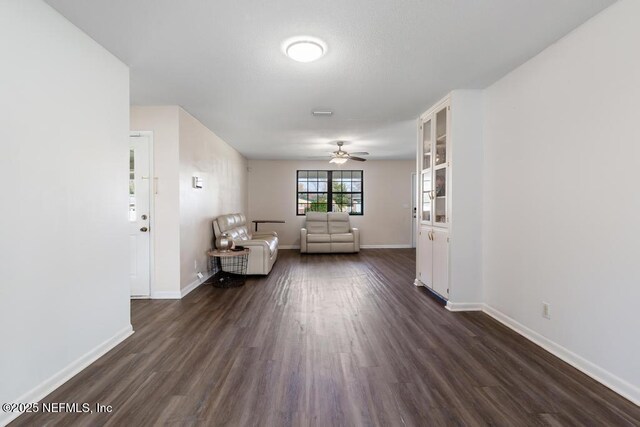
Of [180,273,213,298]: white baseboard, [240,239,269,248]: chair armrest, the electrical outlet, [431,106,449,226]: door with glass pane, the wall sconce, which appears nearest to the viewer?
the electrical outlet

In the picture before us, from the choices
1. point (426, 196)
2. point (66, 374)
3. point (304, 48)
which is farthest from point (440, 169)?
point (66, 374)

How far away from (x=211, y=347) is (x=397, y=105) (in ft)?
11.2

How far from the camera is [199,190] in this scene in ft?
14.0

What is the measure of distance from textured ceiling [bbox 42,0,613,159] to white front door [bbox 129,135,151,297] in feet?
1.98

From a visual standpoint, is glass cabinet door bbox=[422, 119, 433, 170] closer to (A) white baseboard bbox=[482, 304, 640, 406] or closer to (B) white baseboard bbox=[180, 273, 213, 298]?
(A) white baseboard bbox=[482, 304, 640, 406]

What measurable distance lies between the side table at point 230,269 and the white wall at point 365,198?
3.12 meters

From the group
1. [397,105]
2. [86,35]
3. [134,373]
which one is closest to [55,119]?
[86,35]

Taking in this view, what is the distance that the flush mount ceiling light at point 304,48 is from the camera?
2143 millimetres

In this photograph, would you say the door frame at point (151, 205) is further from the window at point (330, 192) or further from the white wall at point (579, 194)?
the window at point (330, 192)

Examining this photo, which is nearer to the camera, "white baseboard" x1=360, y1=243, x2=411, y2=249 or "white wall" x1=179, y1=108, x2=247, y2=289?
"white wall" x1=179, y1=108, x2=247, y2=289

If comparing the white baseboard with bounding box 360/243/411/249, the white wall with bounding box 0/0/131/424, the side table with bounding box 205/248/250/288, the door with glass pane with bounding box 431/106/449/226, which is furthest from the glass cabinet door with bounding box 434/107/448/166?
the white baseboard with bounding box 360/243/411/249

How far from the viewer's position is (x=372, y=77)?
9.07 ft

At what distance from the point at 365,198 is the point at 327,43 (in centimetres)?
598

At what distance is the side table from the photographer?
4.30 metres
